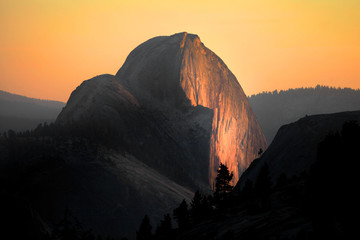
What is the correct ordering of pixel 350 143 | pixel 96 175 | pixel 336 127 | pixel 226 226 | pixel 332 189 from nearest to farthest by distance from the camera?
pixel 332 189 → pixel 350 143 → pixel 226 226 → pixel 336 127 → pixel 96 175

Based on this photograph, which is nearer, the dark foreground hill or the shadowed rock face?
the dark foreground hill

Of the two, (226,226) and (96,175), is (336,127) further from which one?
(96,175)

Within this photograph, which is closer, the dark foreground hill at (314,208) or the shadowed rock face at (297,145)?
the dark foreground hill at (314,208)

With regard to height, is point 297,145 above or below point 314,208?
above

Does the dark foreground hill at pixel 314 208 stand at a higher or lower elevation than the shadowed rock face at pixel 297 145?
lower

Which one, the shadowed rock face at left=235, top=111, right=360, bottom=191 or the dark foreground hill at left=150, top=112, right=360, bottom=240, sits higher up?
the shadowed rock face at left=235, top=111, right=360, bottom=191

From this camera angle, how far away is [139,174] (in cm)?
19612

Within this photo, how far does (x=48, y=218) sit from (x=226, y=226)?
327 ft

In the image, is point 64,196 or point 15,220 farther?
point 64,196

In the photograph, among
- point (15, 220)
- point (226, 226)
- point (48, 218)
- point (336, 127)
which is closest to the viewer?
point (226, 226)

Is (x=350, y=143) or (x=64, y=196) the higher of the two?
(x=350, y=143)

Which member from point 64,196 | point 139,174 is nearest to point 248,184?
point 64,196

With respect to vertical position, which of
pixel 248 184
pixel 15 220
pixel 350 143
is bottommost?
pixel 15 220

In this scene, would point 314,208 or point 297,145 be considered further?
point 297,145
